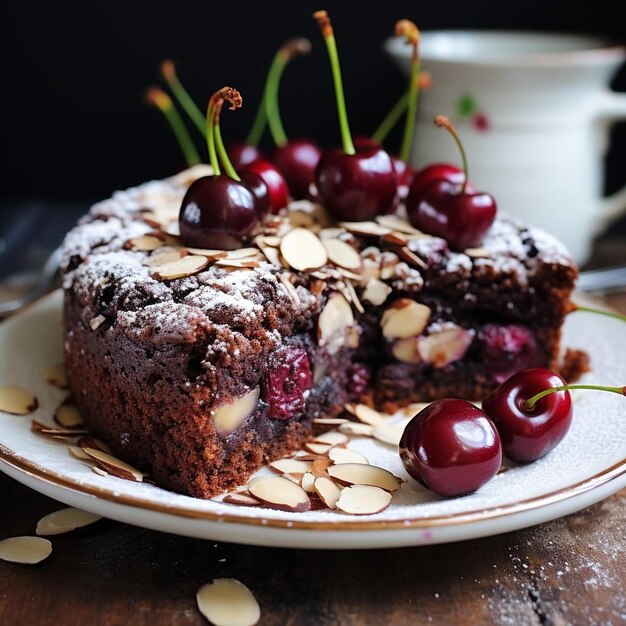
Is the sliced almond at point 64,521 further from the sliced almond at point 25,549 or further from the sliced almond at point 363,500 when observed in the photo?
the sliced almond at point 363,500

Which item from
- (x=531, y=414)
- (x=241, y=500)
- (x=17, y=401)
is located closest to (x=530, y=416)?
(x=531, y=414)

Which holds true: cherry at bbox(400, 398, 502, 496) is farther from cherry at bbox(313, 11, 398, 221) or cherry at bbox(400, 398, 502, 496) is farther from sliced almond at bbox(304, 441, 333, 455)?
cherry at bbox(313, 11, 398, 221)

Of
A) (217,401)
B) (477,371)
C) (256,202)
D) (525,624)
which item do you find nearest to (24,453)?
(217,401)

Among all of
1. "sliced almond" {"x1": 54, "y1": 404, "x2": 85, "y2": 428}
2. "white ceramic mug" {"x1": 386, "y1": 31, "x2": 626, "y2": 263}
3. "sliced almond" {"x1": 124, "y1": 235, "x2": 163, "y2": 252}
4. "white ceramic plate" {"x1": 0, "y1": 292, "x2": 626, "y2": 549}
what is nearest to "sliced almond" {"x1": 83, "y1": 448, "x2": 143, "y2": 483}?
"white ceramic plate" {"x1": 0, "y1": 292, "x2": 626, "y2": 549}

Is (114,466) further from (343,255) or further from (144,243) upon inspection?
(343,255)

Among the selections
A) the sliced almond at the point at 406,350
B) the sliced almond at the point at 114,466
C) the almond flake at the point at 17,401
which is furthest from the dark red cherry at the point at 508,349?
the almond flake at the point at 17,401

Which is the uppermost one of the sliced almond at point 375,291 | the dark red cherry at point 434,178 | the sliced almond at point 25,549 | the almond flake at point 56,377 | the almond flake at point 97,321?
the dark red cherry at point 434,178
